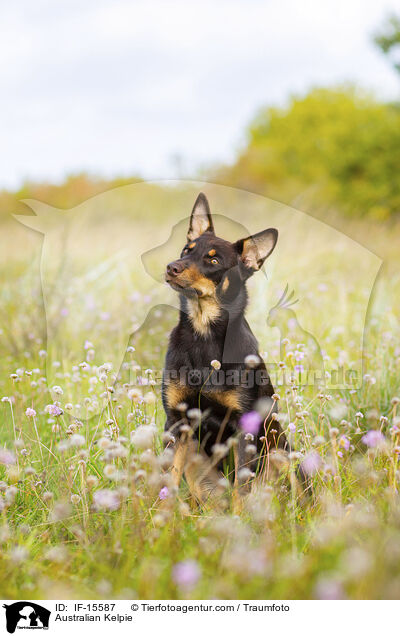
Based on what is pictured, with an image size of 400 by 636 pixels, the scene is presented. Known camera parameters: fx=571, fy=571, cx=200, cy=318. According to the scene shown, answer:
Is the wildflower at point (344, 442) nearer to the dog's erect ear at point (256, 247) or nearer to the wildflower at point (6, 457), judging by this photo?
the dog's erect ear at point (256, 247)

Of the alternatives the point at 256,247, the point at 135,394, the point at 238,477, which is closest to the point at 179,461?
the point at 238,477

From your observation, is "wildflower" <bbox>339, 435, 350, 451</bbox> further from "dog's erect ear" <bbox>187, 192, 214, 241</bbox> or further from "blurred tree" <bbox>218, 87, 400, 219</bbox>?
"blurred tree" <bbox>218, 87, 400, 219</bbox>

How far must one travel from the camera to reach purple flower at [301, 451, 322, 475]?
10.4 feet

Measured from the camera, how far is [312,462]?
3176mm

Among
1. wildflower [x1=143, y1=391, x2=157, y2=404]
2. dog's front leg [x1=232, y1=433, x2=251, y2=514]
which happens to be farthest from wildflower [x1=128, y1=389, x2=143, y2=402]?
dog's front leg [x1=232, y1=433, x2=251, y2=514]

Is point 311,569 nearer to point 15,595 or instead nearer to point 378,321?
point 15,595

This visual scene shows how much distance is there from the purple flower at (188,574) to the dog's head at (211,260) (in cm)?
173

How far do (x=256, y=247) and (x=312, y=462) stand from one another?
4.40ft

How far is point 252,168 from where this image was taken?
1236 inches

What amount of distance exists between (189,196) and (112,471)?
10.1ft

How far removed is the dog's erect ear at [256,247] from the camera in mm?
3507

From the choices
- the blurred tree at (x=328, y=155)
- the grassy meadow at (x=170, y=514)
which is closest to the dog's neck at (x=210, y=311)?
the grassy meadow at (x=170, y=514)
